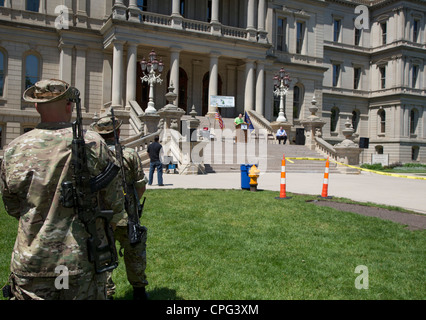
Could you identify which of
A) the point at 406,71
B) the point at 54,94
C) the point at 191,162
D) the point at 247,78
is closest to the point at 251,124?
the point at 247,78

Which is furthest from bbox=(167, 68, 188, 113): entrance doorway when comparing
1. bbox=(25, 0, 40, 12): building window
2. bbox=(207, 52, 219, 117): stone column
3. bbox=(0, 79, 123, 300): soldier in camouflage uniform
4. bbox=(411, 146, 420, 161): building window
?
bbox=(411, 146, 420, 161): building window

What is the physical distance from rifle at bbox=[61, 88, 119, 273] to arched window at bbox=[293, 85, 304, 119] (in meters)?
37.4

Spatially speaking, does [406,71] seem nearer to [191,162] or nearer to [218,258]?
[191,162]

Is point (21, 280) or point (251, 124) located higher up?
point (251, 124)

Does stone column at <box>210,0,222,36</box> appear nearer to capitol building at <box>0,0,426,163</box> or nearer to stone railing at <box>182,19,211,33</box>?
capitol building at <box>0,0,426,163</box>

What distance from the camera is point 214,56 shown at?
94.4 feet

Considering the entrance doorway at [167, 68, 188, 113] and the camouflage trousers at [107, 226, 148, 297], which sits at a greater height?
the entrance doorway at [167, 68, 188, 113]

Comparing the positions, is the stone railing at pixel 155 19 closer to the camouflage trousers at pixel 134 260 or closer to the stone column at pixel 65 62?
the stone column at pixel 65 62

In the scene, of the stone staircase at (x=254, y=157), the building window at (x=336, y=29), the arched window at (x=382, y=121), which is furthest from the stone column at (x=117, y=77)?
the arched window at (x=382, y=121)

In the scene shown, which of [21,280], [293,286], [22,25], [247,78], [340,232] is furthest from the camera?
[247,78]

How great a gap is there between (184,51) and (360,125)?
30.1 m

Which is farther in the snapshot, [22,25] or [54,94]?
[22,25]

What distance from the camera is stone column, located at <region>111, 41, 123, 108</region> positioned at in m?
A: 25.8

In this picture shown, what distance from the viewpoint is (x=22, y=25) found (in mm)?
26234
